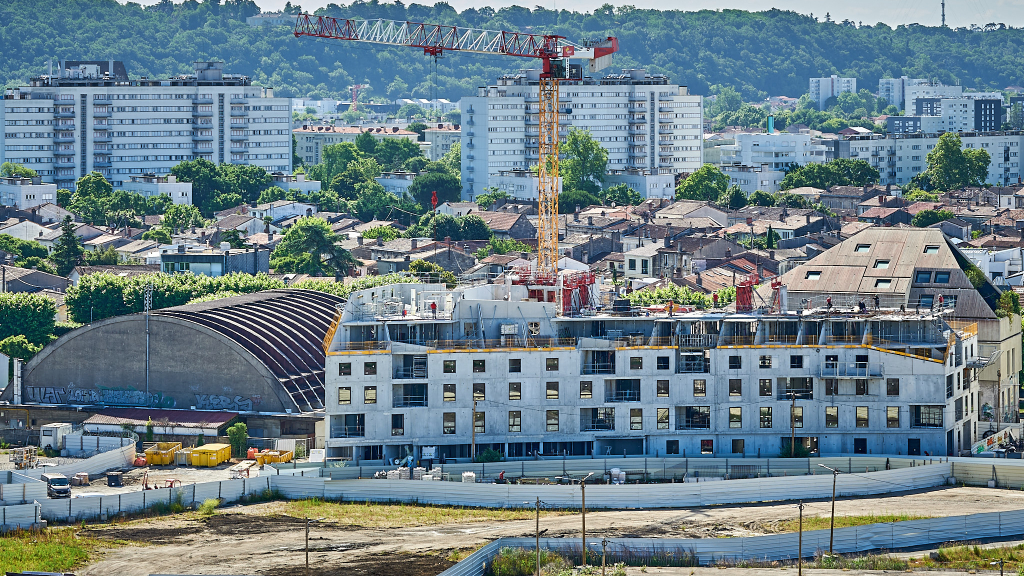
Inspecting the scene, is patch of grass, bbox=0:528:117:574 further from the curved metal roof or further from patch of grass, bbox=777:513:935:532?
patch of grass, bbox=777:513:935:532

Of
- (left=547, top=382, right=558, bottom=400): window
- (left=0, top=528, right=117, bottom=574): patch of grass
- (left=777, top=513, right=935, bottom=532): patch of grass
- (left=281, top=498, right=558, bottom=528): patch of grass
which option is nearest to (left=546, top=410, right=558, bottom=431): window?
(left=547, top=382, right=558, bottom=400): window

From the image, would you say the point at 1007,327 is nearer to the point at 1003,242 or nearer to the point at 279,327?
the point at 279,327

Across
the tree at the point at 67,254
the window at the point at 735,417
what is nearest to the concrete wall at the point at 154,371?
the window at the point at 735,417

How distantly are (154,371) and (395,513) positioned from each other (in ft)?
88.7

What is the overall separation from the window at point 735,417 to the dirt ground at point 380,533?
24.0 ft

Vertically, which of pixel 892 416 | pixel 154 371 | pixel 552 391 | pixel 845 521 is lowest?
pixel 845 521

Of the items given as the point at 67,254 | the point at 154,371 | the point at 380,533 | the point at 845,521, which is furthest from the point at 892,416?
the point at 67,254

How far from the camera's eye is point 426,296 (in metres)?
92.5

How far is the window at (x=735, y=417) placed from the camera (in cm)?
8812

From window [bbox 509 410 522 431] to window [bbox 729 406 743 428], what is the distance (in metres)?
10.8

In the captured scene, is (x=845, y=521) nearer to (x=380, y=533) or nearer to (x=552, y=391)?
(x=552, y=391)

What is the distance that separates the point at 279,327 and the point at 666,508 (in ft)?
116

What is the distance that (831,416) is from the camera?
289ft

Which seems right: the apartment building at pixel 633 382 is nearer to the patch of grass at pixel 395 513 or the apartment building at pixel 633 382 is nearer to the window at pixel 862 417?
the window at pixel 862 417
